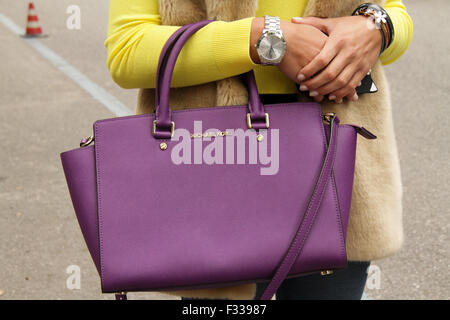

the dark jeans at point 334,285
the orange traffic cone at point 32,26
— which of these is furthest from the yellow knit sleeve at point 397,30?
the orange traffic cone at point 32,26

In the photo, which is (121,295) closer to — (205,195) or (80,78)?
(205,195)

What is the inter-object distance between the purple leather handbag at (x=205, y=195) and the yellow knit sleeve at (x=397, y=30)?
31 cm

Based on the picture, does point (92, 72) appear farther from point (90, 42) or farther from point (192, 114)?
point (192, 114)

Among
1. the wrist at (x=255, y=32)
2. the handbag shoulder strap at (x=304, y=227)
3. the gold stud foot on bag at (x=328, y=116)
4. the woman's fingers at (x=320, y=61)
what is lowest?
the handbag shoulder strap at (x=304, y=227)

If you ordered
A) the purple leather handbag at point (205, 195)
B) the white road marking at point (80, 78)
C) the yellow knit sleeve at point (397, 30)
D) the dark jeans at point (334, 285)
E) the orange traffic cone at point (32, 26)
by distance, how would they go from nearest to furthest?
1. the purple leather handbag at point (205, 195)
2. the yellow knit sleeve at point (397, 30)
3. the dark jeans at point (334, 285)
4. the white road marking at point (80, 78)
5. the orange traffic cone at point (32, 26)

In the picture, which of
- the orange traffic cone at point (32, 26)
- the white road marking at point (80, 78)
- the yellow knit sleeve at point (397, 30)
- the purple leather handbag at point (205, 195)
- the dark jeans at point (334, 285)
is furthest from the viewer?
the orange traffic cone at point (32, 26)

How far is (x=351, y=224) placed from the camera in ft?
5.18

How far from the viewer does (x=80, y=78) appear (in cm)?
663

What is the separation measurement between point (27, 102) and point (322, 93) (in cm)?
489

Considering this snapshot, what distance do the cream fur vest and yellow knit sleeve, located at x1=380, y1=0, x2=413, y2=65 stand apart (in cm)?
5

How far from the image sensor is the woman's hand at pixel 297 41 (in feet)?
4.52

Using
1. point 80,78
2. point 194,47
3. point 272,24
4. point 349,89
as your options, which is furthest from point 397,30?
point 80,78

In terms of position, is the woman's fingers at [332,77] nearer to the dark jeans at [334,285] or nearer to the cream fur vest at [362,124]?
the cream fur vest at [362,124]
